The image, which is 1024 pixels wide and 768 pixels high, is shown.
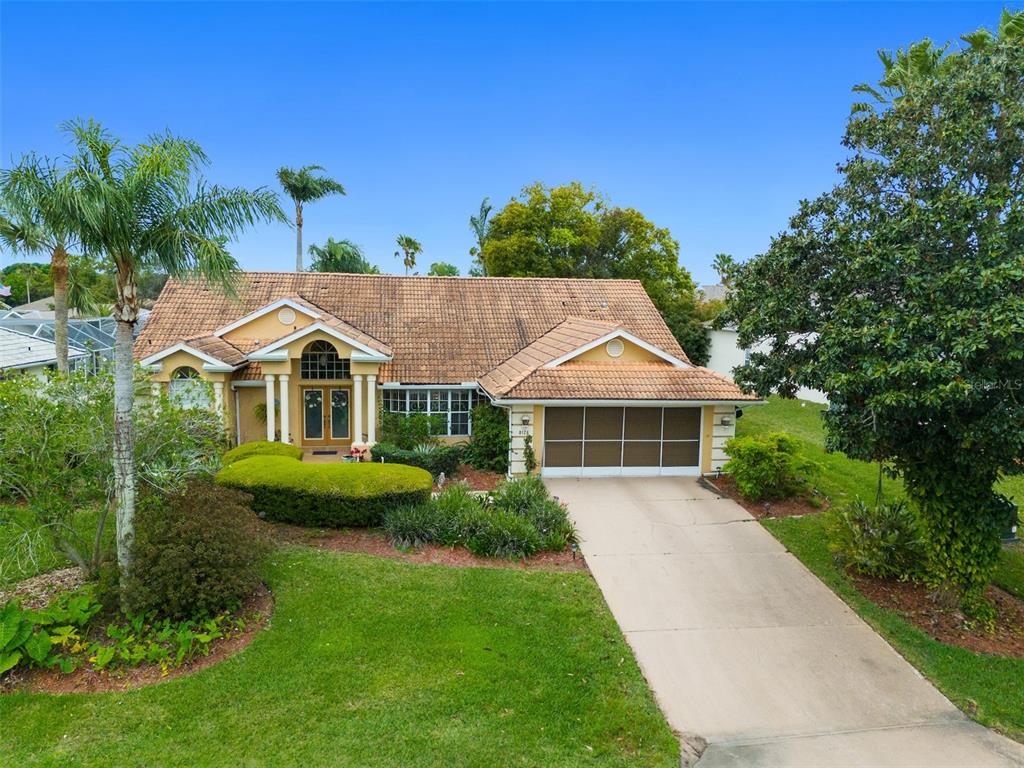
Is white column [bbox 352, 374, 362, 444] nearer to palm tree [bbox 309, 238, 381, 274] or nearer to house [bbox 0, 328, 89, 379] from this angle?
house [bbox 0, 328, 89, 379]

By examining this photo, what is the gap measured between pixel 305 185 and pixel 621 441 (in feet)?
81.7

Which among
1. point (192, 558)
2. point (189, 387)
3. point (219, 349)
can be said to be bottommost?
point (192, 558)

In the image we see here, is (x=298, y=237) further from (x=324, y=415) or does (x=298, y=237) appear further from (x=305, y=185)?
(x=324, y=415)

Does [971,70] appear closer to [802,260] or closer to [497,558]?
[802,260]

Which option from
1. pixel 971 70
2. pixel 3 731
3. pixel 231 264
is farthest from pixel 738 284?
pixel 3 731

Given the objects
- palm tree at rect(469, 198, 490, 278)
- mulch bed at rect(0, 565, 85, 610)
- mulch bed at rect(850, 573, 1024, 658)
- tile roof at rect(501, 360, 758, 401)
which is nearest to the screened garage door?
tile roof at rect(501, 360, 758, 401)

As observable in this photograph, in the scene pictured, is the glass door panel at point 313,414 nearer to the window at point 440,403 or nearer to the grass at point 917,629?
the window at point 440,403

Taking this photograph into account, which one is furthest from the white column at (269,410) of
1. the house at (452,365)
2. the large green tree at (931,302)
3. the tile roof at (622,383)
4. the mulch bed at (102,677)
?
the large green tree at (931,302)

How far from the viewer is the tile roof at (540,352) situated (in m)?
18.6

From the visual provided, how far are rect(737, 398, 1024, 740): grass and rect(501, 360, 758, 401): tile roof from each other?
3.95m

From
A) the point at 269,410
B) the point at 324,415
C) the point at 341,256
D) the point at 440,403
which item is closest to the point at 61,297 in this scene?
the point at 269,410

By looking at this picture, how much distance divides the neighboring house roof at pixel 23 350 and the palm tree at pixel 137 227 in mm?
21385

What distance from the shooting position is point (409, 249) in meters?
51.8

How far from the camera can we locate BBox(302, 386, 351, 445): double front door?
2092 centimetres
